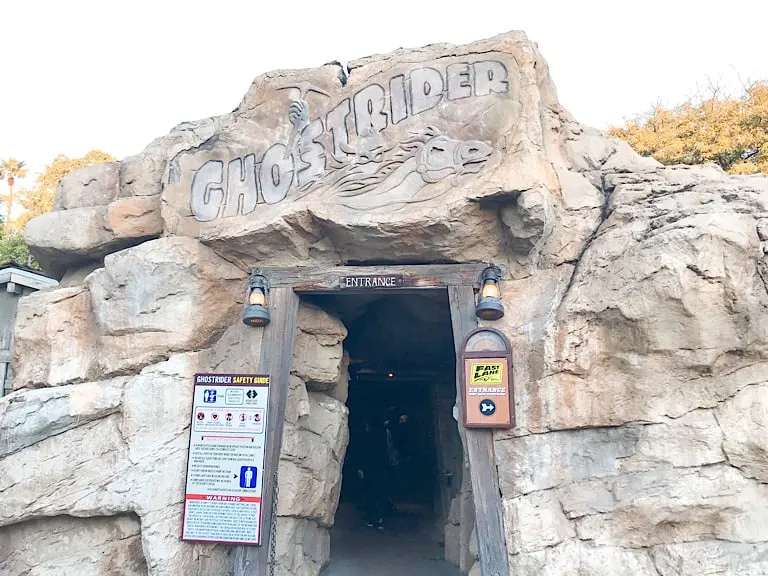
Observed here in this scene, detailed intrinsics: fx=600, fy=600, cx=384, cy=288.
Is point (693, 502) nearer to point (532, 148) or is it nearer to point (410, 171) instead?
point (532, 148)

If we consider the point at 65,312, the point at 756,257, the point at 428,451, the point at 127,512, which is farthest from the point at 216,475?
the point at 428,451

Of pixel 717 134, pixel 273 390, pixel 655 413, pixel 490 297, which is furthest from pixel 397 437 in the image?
pixel 717 134

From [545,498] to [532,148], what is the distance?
8.99 ft

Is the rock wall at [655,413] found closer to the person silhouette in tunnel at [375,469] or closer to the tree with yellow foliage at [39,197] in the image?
the person silhouette in tunnel at [375,469]

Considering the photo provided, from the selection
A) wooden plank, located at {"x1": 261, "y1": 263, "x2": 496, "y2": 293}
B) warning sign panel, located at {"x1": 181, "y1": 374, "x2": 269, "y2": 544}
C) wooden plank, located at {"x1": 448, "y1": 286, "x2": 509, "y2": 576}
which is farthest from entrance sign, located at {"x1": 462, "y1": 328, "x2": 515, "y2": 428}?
Answer: warning sign panel, located at {"x1": 181, "y1": 374, "x2": 269, "y2": 544}

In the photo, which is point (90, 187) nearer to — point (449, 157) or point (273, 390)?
point (273, 390)

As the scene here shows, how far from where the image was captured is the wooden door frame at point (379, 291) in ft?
14.4

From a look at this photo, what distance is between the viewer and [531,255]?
5.01 metres

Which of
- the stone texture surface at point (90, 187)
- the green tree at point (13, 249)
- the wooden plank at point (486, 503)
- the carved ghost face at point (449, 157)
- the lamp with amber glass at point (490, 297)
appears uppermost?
the green tree at point (13, 249)

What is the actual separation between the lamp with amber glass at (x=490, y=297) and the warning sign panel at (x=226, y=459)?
1.90 m

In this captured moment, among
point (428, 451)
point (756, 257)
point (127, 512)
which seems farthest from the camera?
point (428, 451)

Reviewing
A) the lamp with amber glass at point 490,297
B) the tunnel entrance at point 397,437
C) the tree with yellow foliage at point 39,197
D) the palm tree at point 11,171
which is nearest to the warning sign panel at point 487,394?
the lamp with amber glass at point 490,297

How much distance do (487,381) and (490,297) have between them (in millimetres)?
659

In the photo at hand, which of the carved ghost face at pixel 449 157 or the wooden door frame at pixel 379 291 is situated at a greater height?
the carved ghost face at pixel 449 157
